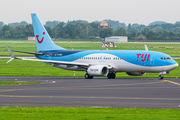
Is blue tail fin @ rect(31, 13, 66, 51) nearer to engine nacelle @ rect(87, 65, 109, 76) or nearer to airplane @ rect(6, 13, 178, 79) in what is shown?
airplane @ rect(6, 13, 178, 79)

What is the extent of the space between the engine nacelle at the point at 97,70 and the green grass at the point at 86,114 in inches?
948

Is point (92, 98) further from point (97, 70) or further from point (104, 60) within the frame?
point (104, 60)

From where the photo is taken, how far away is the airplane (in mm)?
44844

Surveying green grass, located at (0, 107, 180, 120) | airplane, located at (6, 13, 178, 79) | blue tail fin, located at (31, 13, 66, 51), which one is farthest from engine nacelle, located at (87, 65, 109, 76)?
green grass, located at (0, 107, 180, 120)

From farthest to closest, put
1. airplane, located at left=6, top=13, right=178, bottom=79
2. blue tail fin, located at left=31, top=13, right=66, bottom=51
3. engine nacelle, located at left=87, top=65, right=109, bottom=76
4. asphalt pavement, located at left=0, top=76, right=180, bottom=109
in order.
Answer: blue tail fin, located at left=31, top=13, right=66, bottom=51 < engine nacelle, located at left=87, top=65, right=109, bottom=76 < airplane, located at left=6, top=13, right=178, bottom=79 < asphalt pavement, located at left=0, top=76, right=180, bottom=109

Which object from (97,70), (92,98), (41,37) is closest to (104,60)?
(97,70)

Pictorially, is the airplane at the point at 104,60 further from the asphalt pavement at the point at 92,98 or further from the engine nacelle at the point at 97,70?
the asphalt pavement at the point at 92,98

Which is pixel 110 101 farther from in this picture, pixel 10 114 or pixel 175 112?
pixel 10 114

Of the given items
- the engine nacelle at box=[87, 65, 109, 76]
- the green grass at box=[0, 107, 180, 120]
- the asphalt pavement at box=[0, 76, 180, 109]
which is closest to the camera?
the green grass at box=[0, 107, 180, 120]

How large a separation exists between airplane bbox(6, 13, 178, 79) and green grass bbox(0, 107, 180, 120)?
78.1 feet

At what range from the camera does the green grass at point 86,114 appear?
18.3m

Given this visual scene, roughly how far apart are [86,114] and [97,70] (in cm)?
2624

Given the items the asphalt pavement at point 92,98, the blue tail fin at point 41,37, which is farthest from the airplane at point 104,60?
the asphalt pavement at point 92,98

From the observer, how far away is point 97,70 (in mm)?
45562
